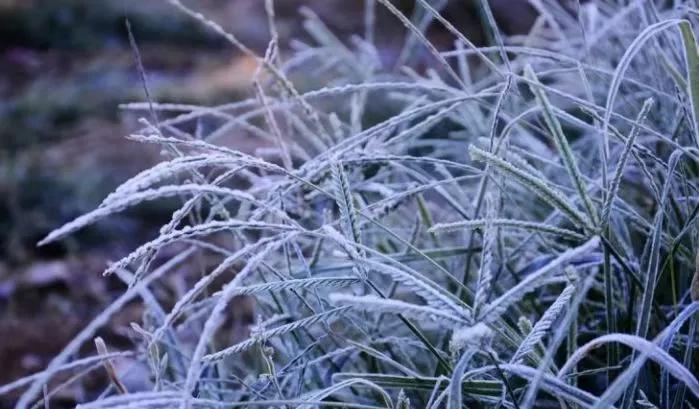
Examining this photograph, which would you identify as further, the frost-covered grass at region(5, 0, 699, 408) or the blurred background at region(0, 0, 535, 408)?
the blurred background at region(0, 0, 535, 408)

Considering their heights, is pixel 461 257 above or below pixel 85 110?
above

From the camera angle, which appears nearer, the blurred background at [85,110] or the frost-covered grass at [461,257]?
the frost-covered grass at [461,257]

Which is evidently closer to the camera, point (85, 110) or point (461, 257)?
→ point (461, 257)

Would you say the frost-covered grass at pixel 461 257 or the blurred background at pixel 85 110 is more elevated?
the frost-covered grass at pixel 461 257

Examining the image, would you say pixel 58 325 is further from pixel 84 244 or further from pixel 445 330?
pixel 445 330

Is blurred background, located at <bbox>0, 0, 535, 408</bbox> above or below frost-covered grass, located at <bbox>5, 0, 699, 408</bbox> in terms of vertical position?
below
